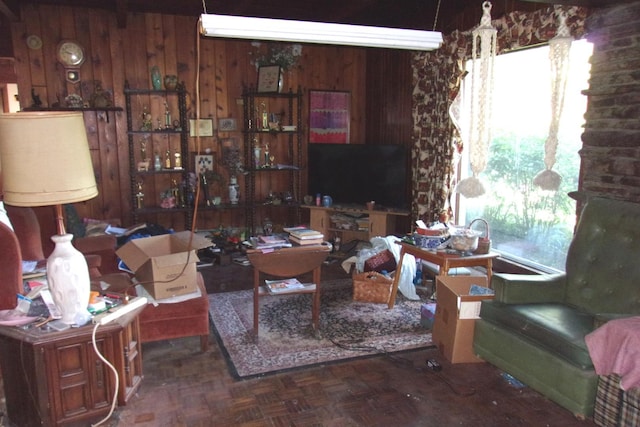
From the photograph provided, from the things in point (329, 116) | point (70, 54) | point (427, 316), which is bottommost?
point (427, 316)

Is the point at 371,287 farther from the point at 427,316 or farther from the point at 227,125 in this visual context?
the point at 227,125

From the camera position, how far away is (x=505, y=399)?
271 cm

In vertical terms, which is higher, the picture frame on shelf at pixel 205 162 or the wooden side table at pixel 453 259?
the picture frame on shelf at pixel 205 162

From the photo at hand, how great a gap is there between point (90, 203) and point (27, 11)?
6.64 feet

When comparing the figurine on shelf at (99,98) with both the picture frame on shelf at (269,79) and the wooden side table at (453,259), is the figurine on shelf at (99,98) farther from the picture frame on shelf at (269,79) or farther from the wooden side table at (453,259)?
the wooden side table at (453,259)

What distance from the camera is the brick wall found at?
3.03 meters

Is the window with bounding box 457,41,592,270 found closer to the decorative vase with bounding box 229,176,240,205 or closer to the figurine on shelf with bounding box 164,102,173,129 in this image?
the decorative vase with bounding box 229,176,240,205

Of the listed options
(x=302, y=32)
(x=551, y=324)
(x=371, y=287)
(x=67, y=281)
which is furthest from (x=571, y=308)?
(x=67, y=281)

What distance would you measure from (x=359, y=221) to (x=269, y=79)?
1958mm

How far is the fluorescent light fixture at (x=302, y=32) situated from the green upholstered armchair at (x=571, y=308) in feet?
4.95

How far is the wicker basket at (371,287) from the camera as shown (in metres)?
4.07

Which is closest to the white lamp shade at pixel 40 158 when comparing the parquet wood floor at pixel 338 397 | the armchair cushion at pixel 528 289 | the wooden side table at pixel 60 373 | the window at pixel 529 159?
the wooden side table at pixel 60 373

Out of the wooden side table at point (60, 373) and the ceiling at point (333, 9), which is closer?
the wooden side table at point (60, 373)

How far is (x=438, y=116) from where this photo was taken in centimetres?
484
